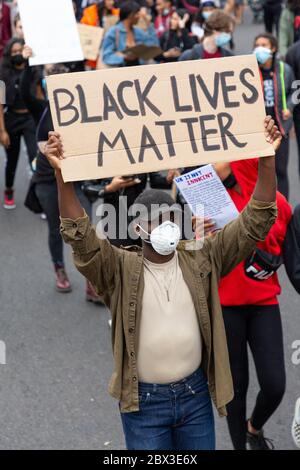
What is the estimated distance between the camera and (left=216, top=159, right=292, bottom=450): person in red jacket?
3.88 m

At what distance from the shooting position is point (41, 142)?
230 inches

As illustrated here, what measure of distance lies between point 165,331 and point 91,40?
6.80m

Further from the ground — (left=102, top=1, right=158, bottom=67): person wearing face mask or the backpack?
the backpack

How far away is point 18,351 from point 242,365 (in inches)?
77.4

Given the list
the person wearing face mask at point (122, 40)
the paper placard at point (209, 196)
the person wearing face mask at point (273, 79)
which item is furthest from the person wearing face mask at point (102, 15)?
the paper placard at point (209, 196)

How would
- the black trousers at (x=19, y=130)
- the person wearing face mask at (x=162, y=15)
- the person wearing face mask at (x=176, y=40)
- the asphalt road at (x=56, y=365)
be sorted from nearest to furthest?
1. the asphalt road at (x=56, y=365)
2. the black trousers at (x=19, y=130)
3. the person wearing face mask at (x=176, y=40)
4. the person wearing face mask at (x=162, y=15)

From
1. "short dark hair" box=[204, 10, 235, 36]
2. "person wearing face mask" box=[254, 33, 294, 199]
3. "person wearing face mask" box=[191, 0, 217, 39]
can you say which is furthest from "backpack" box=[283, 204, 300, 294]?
"person wearing face mask" box=[191, 0, 217, 39]

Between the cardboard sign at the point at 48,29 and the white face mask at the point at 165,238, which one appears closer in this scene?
the white face mask at the point at 165,238

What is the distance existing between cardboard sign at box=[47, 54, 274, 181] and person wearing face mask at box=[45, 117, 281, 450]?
14 cm

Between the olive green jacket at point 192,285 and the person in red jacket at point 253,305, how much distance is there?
565mm

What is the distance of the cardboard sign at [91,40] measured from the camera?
9320 millimetres

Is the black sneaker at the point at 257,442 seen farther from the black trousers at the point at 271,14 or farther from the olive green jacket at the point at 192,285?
the black trousers at the point at 271,14

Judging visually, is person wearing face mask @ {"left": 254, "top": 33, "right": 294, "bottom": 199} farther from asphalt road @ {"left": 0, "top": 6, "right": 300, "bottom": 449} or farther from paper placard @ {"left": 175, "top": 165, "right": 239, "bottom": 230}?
paper placard @ {"left": 175, "top": 165, "right": 239, "bottom": 230}
